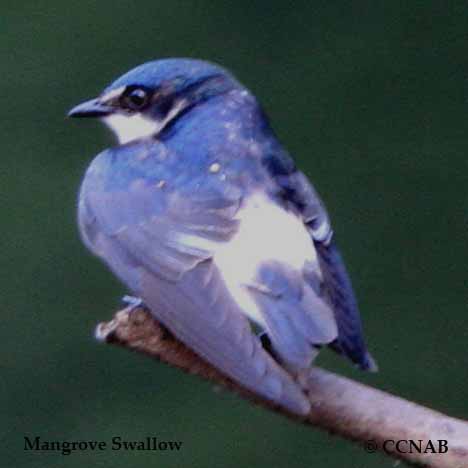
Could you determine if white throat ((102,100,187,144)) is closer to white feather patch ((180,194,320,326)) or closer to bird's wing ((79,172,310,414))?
bird's wing ((79,172,310,414))

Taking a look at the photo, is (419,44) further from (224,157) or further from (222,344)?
(222,344)

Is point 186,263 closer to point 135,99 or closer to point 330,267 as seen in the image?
point 330,267

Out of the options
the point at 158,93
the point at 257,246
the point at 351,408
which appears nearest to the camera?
the point at 351,408

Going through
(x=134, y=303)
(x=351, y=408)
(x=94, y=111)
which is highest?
(x=94, y=111)

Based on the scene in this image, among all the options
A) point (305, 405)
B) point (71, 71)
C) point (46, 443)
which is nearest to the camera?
point (305, 405)

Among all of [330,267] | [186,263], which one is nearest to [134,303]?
[186,263]

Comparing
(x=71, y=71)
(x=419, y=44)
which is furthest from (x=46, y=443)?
(x=419, y=44)

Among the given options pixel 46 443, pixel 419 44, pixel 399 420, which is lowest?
pixel 46 443

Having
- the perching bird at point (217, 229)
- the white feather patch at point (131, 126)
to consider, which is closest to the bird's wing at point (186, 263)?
the perching bird at point (217, 229)
